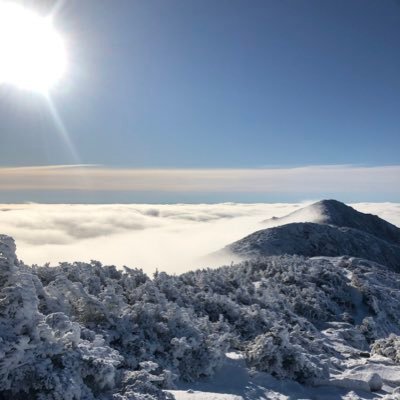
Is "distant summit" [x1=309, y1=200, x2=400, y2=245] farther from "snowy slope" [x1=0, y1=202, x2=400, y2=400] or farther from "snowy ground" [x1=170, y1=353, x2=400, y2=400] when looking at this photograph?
"snowy ground" [x1=170, y1=353, x2=400, y2=400]

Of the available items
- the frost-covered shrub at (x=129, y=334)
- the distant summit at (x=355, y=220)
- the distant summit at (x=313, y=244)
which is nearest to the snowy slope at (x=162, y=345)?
the frost-covered shrub at (x=129, y=334)

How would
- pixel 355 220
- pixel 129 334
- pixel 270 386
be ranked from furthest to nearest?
pixel 355 220 < pixel 129 334 < pixel 270 386

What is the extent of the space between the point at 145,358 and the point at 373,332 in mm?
13919

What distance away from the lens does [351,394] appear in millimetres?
9352

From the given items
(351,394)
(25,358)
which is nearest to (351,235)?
(351,394)

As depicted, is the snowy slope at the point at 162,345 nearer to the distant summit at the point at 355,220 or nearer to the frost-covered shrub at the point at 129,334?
the frost-covered shrub at the point at 129,334

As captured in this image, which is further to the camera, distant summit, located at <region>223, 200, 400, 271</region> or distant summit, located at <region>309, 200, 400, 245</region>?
distant summit, located at <region>309, 200, 400, 245</region>

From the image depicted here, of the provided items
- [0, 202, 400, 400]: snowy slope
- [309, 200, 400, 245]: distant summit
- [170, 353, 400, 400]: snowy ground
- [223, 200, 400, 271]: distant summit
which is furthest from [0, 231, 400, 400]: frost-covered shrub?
[309, 200, 400, 245]: distant summit

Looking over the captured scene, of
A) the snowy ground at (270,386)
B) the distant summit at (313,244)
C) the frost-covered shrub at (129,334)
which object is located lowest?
the distant summit at (313,244)

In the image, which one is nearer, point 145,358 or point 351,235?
point 145,358

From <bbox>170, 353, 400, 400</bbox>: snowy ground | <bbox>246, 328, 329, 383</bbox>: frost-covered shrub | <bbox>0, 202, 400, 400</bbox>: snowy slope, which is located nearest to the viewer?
<bbox>0, 202, 400, 400</bbox>: snowy slope

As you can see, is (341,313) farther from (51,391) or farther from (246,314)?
(51,391)

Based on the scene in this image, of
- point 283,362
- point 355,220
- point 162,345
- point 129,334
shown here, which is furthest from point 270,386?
point 355,220

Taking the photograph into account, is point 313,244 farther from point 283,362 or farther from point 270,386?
point 270,386
